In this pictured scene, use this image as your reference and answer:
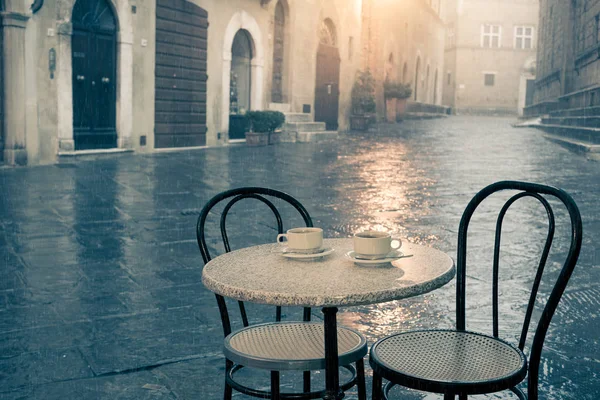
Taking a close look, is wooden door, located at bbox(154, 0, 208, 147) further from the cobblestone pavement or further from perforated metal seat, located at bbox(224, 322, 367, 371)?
perforated metal seat, located at bbox(224, 322, 367, 371)

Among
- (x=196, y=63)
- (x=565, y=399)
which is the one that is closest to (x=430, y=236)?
(x=565, y=399)

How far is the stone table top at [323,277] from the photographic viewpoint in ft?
5.58

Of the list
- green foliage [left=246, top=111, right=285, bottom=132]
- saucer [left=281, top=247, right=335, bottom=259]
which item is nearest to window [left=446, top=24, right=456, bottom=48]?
green foliage [left=246, top=111, right=285, bottom=132]

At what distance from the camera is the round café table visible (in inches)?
67.1

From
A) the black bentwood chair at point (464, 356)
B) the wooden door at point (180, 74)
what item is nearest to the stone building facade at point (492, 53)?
the wooden door at point (180, 74)

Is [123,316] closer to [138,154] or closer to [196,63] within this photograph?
[138,154]

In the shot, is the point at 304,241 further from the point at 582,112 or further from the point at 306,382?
the point at 582,112

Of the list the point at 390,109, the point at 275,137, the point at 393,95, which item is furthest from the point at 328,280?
the point at 390,109

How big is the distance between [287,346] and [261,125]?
45.5 feet

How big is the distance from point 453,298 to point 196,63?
11.6 m

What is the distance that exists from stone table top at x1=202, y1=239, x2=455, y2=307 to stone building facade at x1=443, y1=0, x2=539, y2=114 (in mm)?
49503

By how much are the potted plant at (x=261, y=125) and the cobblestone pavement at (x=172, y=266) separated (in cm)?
447

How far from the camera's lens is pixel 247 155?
1330 cm

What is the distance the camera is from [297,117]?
59.8ft
